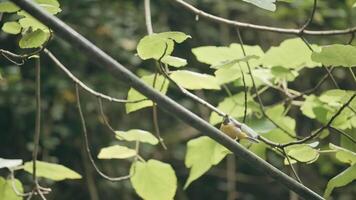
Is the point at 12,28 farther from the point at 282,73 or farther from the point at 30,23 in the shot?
the point at 282,73

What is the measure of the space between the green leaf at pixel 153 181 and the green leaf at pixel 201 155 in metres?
0.04

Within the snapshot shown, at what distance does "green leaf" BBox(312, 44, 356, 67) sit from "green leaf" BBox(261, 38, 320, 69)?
17cm

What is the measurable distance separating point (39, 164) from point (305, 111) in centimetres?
29

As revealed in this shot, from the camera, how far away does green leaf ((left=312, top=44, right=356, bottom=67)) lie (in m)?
0.42

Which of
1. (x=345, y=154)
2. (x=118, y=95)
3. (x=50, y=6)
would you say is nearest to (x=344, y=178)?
(x=345, y=154)

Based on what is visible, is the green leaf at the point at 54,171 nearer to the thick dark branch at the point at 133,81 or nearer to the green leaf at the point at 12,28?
the green leaf at the point at 12,28

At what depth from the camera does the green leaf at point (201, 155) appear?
1.95ft

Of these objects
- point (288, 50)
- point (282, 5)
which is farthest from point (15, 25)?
point (282, 5)

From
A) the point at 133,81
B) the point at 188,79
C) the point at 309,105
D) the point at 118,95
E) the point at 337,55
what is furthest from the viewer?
the point at 118,95

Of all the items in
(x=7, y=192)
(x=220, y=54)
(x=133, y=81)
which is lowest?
(x=7, y=192)

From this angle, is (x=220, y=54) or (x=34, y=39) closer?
(x=34, y=39)

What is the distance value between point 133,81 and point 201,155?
304mm

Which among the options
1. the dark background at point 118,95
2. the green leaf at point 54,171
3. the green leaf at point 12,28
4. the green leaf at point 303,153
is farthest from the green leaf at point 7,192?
the dark background at point 118,95

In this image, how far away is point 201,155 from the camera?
601 millimetres
